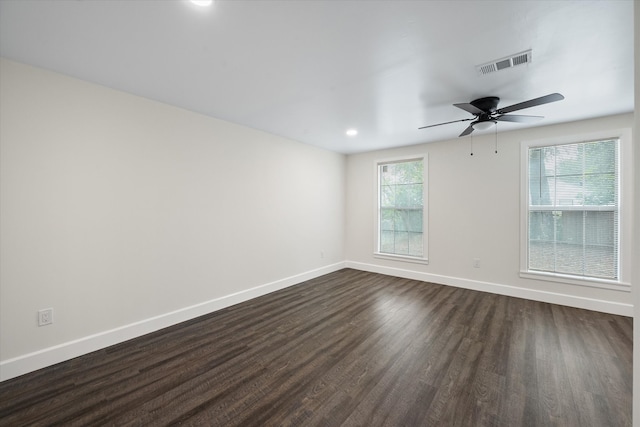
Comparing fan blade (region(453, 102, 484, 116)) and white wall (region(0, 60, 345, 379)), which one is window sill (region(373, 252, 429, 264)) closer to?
white wall (region(0, 60, 345, 379))

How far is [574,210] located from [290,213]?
13.6 ft

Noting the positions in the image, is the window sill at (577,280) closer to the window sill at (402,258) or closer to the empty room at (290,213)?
the empty room at (290,213)

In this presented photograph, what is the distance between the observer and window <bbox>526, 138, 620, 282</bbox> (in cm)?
343

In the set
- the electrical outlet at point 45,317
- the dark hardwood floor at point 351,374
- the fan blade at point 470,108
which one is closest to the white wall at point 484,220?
the dark hardwood floor at point 351,374

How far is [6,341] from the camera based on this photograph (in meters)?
2.08

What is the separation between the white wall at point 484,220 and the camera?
3588mm

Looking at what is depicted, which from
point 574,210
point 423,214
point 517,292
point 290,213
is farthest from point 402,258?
point 574,210

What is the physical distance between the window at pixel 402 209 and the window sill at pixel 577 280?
155cm

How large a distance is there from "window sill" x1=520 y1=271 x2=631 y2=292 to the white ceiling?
215cm

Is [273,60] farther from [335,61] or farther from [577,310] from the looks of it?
[577,310]

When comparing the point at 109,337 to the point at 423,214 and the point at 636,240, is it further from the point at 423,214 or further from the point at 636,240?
the point at 423,214

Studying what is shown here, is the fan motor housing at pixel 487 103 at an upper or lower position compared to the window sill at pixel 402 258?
upper

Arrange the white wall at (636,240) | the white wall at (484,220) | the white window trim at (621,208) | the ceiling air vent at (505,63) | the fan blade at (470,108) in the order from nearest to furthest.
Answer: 1. the white wall at (636,240)
2. the ceiling air vent at (505,63)
3. the fan blade at (470,108)
4. the white window trim at (621,208)
5. the white wall at (484,220)

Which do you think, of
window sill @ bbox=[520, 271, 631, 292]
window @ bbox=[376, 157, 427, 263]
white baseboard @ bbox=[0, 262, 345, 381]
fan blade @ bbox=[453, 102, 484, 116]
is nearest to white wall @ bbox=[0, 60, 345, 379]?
white baseboard @ bbox=[0, 262, 345, 381]
